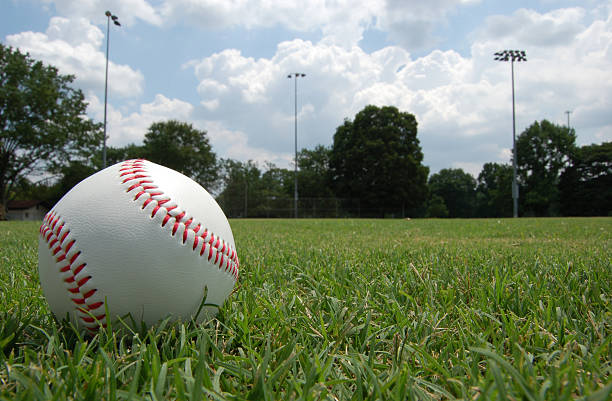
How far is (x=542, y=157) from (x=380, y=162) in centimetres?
1896

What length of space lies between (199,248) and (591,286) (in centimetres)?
191

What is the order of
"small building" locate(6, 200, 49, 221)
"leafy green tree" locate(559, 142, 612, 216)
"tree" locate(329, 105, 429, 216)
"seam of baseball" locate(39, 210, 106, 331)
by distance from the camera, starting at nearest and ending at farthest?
"seam of baseball" locate(39, 210, 106, 331) < "tree" locate(329, 105, 429, 216) < "leafy green tree" locate(559, 142, 612, 216) < "small building" locate(6, 200, 49, 221)

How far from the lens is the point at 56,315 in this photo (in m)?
1.36

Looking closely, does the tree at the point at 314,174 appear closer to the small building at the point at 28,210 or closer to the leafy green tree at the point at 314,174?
the leafy green tree at the point at 314,174

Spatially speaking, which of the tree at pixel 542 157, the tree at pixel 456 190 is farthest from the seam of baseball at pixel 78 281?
the tree at pixel 456 190

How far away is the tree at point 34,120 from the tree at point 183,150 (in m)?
11.1

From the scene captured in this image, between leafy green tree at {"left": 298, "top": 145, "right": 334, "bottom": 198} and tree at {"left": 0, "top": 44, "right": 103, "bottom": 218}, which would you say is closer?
tree at {"left": 0, "top": 44, "right": 103, "bottom": 218}

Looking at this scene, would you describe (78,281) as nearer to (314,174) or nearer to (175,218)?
(175,218)

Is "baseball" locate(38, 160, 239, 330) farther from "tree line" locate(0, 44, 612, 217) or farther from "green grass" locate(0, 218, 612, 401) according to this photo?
"tree line" locate(0, 44, 612, 217)

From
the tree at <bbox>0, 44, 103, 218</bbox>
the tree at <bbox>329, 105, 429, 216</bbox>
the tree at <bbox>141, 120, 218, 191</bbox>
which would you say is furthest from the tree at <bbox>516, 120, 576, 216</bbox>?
the tree at <bbox>0, 44, 103, 218</bbox>

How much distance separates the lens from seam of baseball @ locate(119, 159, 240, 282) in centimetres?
134

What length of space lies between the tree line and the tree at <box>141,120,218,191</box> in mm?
103

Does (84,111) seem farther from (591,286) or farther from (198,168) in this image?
(591,286)

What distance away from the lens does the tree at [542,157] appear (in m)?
36.9
